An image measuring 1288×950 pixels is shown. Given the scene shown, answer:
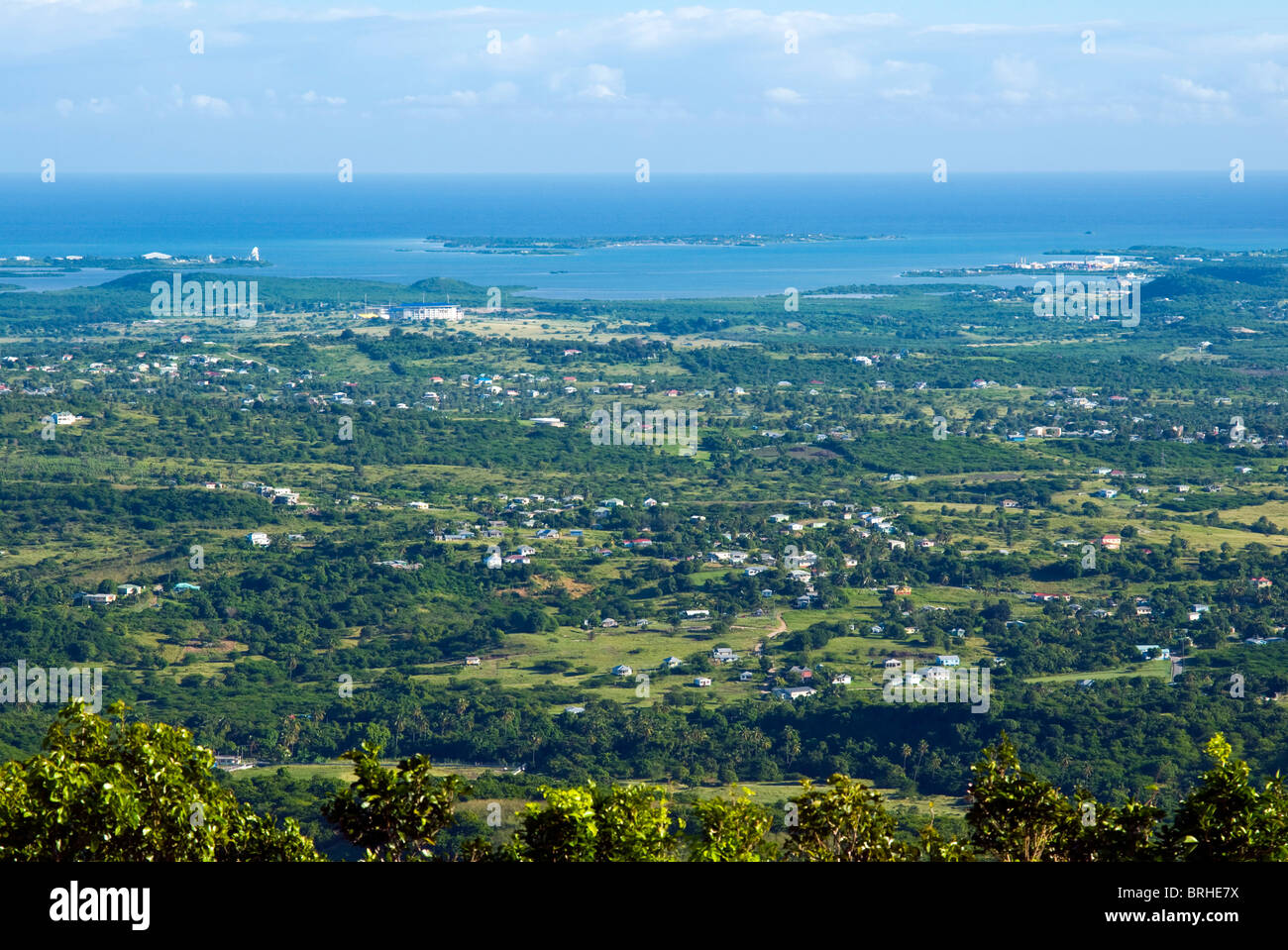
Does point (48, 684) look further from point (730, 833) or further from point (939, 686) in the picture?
point (730, 833)

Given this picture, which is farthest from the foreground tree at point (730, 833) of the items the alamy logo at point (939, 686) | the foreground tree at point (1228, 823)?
the alamy logo at point (939, 686)

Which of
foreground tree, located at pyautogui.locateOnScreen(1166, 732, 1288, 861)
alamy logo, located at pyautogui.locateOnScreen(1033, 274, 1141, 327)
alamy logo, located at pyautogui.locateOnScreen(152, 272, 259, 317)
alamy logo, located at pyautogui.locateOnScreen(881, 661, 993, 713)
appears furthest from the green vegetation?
alamy logo, located at pyautogui.locateOnScreen(152, 272, 259, 317)

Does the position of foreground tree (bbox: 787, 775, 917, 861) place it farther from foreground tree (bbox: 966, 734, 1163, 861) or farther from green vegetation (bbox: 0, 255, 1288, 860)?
foreground tree (bbox: 966, 734, 1163, 861)

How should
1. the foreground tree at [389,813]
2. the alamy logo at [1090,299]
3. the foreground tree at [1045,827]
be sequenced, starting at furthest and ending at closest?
the alamy logo at [1090,299] → the foreground tree at [389,813] → the foreground tree at [1045,827]

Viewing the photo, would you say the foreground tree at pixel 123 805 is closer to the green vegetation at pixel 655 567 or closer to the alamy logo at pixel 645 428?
the green vegetation at pixel 655 567
